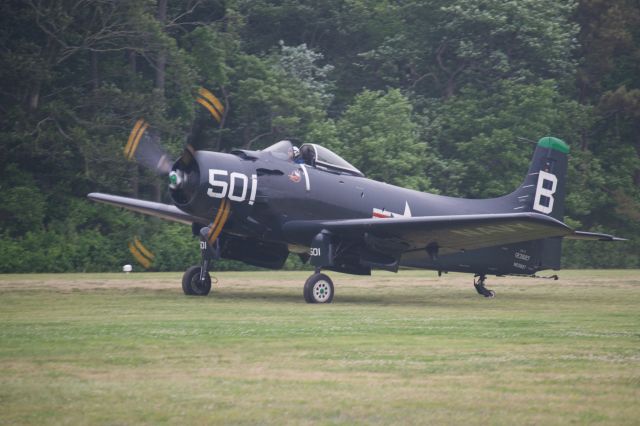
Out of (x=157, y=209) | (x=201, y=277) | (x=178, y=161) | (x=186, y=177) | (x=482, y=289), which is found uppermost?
(x=178, y=161)

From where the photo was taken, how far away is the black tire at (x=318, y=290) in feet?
64.2

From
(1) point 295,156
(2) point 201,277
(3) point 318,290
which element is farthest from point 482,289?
(2) point 201,277

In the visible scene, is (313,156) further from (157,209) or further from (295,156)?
(157,209)

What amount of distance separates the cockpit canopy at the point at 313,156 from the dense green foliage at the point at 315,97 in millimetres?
12374

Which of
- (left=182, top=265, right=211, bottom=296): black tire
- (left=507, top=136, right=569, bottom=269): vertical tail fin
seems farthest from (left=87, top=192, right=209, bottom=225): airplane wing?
(left=507, top=136, right=569, bottom=269): vertical tail fin

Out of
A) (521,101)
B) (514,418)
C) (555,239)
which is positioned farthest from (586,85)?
(514,418)

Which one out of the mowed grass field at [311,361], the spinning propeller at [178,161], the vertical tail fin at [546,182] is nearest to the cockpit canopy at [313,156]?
the spinning propeller at [178,161]

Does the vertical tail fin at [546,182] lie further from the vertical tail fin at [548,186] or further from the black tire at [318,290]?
the black tire at [318,290]

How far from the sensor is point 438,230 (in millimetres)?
19828

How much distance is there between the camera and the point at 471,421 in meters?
8.34

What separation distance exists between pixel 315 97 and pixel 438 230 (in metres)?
27.6

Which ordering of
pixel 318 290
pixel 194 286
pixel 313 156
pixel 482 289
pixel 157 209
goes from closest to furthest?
pixel 318 290 < pixel 313 156 < pixel 194 286 < pixel 482 289 < pixel 157 209

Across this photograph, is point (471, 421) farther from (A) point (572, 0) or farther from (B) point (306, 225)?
(A) point (572, 0)

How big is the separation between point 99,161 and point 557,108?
2431 cm
